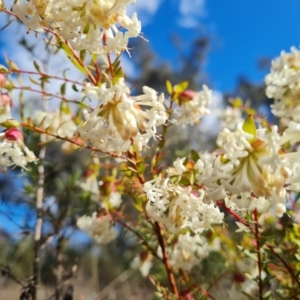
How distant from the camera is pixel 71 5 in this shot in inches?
23.3

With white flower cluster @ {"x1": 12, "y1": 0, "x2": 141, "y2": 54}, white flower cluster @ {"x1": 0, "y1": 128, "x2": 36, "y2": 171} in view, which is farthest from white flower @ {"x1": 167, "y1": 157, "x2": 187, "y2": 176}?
white flower cluster @ {"x1": 0, "y1": 128, "x2": 36, "y2": 171}

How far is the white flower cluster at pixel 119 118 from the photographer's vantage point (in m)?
0.58

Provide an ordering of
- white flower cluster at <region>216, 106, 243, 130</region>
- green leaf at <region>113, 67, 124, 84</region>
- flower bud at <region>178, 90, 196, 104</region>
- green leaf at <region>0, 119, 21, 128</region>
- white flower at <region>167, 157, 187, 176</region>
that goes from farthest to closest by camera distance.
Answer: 1. white flower cluster at <region>216, 106, 243, 130</region>
2. flower bud at <region>178, 90, 196, 104</region>
3. green leaf at <region>0, 119, 21, 128</region>
4. white flower at <region>167, 157, 187, 176</region>
5. green leaf at <region>113, 67, 124, 84</region>

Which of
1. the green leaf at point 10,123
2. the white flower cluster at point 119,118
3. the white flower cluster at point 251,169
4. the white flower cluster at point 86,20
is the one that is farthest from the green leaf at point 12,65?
the white flower cluster at point 251,169

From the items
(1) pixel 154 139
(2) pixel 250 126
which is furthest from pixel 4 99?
(2) pixel 250 126

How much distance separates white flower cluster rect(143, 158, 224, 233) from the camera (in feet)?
2.23

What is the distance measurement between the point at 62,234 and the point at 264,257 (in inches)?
24.3

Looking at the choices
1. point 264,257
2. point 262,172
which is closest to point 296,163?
point 262,172

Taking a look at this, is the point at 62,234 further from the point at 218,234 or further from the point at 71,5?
the point at 71,5

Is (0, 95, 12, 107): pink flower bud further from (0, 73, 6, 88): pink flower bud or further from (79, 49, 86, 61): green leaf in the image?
(79, 49, 86, 61): green leaf

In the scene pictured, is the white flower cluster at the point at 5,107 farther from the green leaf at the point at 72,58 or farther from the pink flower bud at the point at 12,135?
the green leaf at the point at 72,58

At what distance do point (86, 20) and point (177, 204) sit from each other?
0.30 meters

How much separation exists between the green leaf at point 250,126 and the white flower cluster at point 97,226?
2.39 feet

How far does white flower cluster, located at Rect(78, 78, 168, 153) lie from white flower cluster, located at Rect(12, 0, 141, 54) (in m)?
0.07
